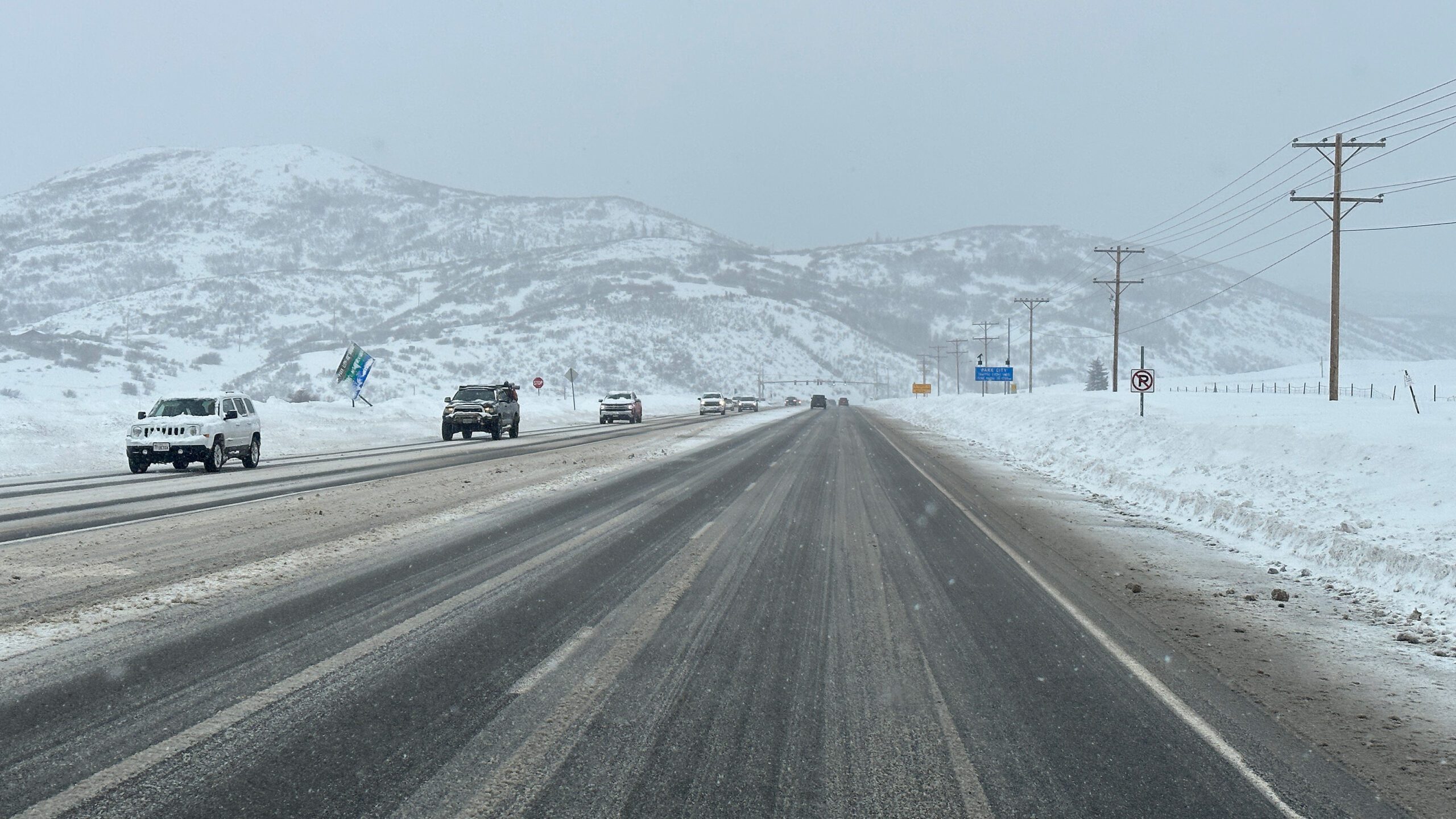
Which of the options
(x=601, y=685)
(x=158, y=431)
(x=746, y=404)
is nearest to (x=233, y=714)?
(x=601, y=685)

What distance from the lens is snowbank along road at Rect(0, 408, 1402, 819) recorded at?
12.2 ft

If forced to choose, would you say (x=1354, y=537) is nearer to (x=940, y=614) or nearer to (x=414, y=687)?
(x=940, y=614)

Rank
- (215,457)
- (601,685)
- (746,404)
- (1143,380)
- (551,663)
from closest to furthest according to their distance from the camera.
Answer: (601,685) < (551,663) < (215,457) < (1143,380) < (746,404)

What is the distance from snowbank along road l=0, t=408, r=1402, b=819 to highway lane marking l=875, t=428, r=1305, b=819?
0.03 m

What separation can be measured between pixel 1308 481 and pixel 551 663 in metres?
11.9

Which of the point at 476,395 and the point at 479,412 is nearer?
the point at 479,412

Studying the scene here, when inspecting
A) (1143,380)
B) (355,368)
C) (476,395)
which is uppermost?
(355,368)

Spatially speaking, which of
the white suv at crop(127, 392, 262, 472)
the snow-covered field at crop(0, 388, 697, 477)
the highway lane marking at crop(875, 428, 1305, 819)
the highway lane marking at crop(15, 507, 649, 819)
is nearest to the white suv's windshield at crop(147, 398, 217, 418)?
the white suv at crop(127, 392, 262, 472)

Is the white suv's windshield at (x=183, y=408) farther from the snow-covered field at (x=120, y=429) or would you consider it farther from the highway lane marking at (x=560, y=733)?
the highway lane marking at (x=560, y=733)

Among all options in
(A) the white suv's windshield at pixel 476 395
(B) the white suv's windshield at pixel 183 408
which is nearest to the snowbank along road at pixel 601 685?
(B) the white suv's windshield at pixel 183 408

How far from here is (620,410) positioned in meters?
49.9

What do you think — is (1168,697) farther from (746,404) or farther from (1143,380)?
(746,404)

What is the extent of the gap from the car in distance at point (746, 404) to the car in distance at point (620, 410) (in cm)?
3364

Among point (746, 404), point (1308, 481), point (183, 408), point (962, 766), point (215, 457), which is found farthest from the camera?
point (746, 404)
